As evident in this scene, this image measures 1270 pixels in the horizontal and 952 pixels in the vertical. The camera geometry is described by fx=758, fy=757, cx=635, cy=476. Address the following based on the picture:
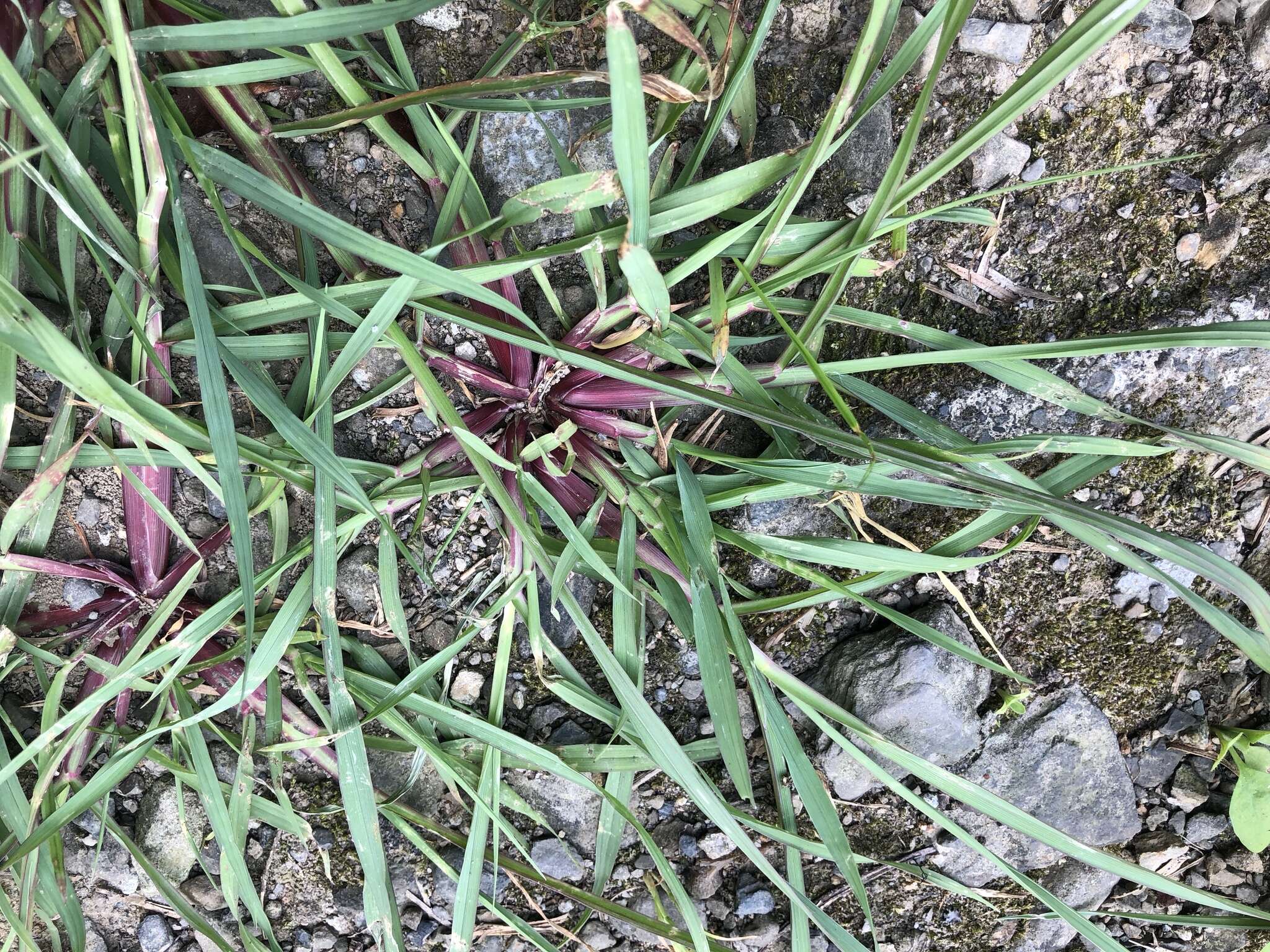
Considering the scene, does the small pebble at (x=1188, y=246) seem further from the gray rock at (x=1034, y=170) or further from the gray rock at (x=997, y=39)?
the gray rock at (x=997, y=39)

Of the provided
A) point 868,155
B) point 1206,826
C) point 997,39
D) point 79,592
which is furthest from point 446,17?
point 1206,826

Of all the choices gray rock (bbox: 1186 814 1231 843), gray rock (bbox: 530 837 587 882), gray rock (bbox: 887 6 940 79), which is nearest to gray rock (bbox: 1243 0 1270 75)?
gray rock (bbox: 887 6 940 79)

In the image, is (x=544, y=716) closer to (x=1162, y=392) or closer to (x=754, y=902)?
(x=754, y=902)

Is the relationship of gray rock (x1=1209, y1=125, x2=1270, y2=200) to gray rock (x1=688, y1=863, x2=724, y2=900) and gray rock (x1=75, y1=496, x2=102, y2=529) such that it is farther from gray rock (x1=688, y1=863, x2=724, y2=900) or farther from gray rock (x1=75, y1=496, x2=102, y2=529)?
gray rock (x1=75, y1=496, x2=102, y2=529)

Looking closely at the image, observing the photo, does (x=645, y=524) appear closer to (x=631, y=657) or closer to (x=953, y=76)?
(x=631, y=657)

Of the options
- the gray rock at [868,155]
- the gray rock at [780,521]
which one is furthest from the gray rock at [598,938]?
the gray rock at [868,155]
